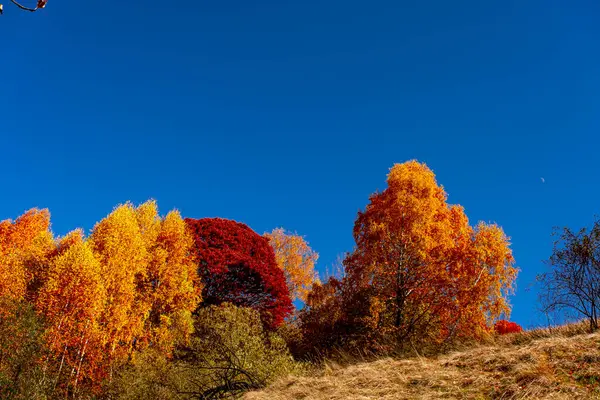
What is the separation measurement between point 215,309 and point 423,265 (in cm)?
1043

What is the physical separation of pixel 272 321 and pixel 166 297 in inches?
326

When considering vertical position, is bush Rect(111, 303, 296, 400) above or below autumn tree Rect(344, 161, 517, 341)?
below

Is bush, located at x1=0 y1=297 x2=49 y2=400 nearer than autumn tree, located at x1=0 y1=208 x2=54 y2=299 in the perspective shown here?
Yes

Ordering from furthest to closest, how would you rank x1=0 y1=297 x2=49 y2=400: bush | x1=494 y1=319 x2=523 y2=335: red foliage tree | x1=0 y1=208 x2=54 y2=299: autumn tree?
x1=494 y1=319 x2=523 y2=335: red foliage tree
x1=0 y1=208 x2=54 y2=299: autumn tree
x1=0 y1=297 x2=49 y2=400: bush

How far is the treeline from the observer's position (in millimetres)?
15938

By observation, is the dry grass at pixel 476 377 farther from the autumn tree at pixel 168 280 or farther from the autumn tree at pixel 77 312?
the autumn tree at pixel 77 312

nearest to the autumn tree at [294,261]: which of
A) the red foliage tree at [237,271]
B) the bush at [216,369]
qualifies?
the red foliage tree at [237,271]

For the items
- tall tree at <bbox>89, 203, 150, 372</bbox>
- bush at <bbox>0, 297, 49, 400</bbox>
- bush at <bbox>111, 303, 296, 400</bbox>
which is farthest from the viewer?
tall tree at <bbox>89, 203, 150, 372</bbox>

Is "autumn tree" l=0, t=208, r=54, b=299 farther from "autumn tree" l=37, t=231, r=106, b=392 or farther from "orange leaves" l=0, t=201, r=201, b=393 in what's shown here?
"autumn tree" l=37, t=231, r=106, b=392

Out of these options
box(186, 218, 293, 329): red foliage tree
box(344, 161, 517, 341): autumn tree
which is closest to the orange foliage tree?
box(344, 161, 517, 341): autumn tree

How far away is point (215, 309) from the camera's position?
20.5 meters

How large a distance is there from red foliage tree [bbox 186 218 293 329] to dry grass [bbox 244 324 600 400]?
17023 mm

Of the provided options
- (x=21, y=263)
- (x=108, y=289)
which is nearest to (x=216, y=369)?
(x=108, y=289)

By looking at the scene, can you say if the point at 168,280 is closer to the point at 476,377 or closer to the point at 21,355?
the point at 21,355
